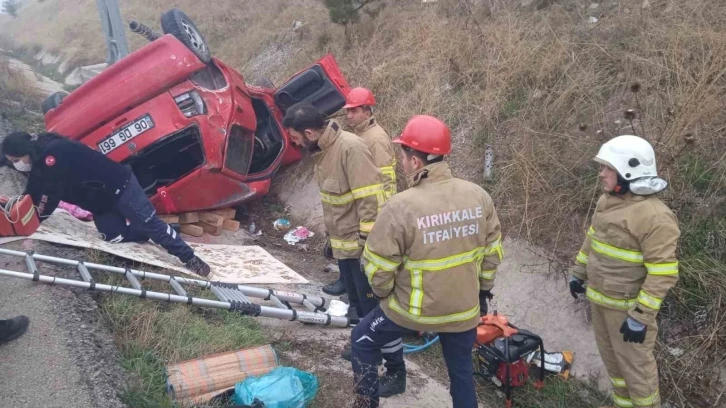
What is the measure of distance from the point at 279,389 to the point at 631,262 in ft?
6.54

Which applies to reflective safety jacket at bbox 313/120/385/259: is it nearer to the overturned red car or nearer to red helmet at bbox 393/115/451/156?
red helmet at bbox 393/115/451/156

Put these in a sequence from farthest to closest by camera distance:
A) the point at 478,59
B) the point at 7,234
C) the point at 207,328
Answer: the point at 478,59 → the point at 7,234 → the point at 207,328

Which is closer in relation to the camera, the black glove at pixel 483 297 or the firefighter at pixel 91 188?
the black glove at pixel 483 297

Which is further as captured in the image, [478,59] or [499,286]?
[478,59]

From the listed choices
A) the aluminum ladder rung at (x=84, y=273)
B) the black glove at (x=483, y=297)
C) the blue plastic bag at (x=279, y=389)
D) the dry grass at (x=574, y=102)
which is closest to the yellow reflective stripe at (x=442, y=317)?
the black glove at (x=483, y=297)

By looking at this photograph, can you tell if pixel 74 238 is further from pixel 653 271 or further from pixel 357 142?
pixel 653 271

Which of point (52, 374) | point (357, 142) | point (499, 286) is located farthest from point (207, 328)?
point (499, 286)

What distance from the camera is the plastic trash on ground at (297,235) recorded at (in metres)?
6.29

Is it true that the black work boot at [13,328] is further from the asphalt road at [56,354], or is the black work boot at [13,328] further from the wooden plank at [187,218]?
the wooden plank at [187,218]

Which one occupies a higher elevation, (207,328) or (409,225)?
(409,225)

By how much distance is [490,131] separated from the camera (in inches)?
226

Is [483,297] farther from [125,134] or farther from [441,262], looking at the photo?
[125,134]

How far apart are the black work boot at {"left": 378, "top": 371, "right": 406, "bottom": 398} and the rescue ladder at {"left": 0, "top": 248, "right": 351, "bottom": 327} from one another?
781 mm

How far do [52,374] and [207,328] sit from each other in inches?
37.2
